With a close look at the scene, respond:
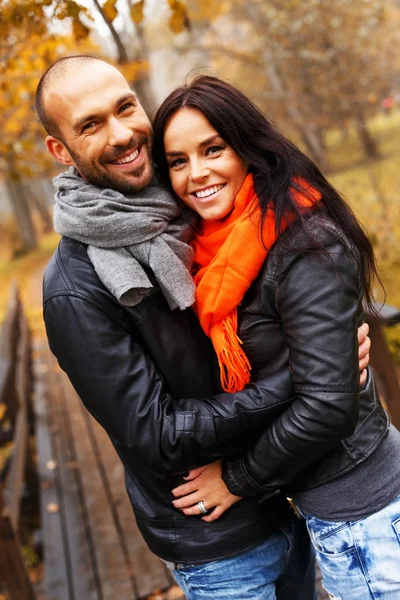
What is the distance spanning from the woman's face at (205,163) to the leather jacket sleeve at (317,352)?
1.15 feet

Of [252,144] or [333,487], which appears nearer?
[333,487]

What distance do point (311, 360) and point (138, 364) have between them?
18.8 inches

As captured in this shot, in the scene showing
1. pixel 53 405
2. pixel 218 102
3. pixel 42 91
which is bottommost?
pixel 53 405

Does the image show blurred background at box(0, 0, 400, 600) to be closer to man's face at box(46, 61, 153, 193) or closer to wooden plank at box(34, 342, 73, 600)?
wooden plank at box(34, 342, 73, 600)

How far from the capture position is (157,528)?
1952 millimetres

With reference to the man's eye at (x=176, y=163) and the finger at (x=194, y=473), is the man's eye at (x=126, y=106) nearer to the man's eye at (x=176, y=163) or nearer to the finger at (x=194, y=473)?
the man's eye at (x=176, y=163)

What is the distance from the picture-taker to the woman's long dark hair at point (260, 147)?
1.86 meters

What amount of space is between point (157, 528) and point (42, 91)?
1.43 meters

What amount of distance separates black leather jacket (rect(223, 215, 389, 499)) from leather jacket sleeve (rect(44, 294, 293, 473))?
0.29ft

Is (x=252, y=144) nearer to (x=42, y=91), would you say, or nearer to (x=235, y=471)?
(x=42, y=91)

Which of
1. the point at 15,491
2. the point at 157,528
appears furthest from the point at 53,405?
the point at 157,528

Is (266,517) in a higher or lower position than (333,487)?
lower

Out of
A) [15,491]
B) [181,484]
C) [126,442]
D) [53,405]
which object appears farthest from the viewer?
[53,405]

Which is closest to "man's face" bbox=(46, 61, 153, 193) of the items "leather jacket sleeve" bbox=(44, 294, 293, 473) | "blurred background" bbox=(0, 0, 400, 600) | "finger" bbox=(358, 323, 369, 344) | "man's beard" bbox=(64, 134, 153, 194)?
"man's beard" bbox=(64, 134, 153, 194)
